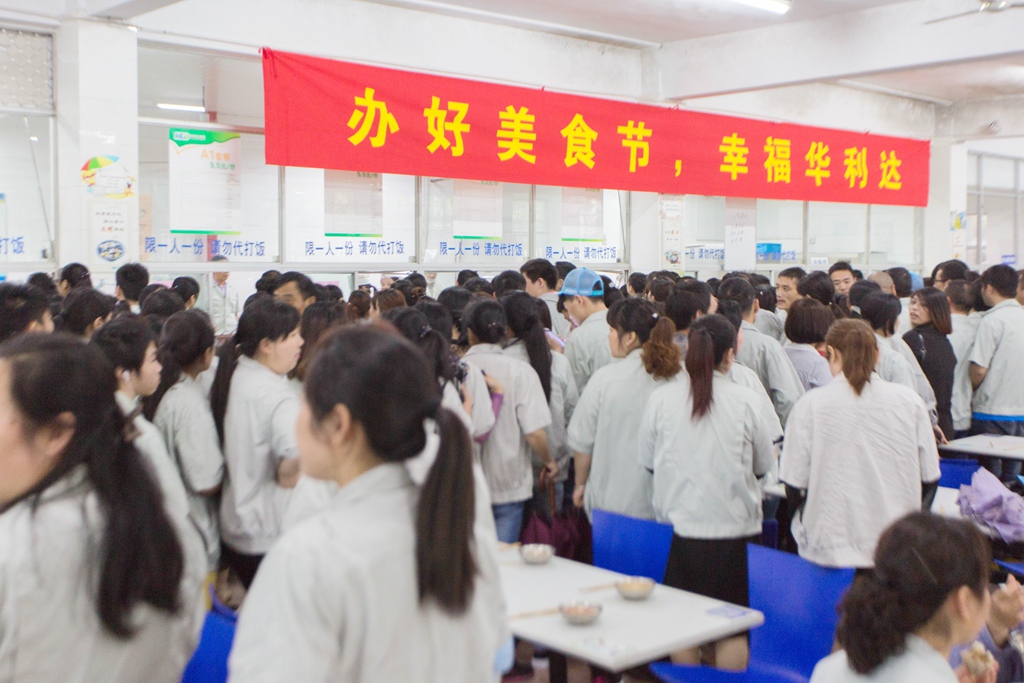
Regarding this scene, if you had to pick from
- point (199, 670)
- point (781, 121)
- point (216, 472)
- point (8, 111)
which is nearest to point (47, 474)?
point (199, 670)

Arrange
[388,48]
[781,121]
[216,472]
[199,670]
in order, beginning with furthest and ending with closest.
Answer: [781,121] < [388,48] < [216,472] < [199,670]

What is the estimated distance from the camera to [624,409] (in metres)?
3.90

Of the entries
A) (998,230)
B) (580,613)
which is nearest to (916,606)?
(580,613)

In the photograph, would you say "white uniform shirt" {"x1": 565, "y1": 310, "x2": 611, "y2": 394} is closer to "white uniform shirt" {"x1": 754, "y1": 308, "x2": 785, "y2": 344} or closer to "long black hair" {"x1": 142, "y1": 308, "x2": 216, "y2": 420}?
"white uniform shirt" {"x1": 754, "y1": 308, "x2": 785, "y2": 344}

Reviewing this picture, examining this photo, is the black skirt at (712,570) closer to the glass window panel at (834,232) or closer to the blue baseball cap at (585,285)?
the blue baseball cap at (585,285)

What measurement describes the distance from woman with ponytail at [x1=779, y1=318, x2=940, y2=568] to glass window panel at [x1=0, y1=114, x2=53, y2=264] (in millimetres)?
5449

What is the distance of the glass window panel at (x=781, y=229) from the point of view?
1196 cm

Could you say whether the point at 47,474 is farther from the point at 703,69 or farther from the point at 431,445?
the point at 703,69

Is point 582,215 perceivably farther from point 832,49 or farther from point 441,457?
point 441,457

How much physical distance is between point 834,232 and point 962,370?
23.8ft

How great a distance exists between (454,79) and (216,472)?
546 centimetres

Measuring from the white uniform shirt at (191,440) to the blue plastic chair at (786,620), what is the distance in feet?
5.32

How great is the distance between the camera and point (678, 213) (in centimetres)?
1047

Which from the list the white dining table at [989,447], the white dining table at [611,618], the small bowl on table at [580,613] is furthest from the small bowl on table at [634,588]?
the white dining table at [989,447]
